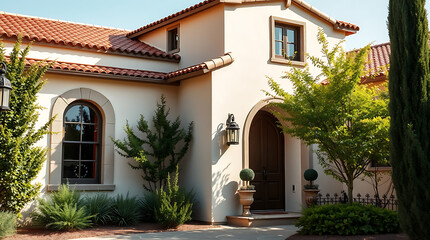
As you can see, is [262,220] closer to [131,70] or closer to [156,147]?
[156,147]

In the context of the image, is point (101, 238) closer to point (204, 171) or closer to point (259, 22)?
point (204, 171)

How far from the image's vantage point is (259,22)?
14.4 m

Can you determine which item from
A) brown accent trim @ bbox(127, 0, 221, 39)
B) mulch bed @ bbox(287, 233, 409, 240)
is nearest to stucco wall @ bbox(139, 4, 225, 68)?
brown accent trim @ bbox(127, 0, 221, 39)

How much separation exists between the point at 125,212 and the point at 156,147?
2002 millimetres

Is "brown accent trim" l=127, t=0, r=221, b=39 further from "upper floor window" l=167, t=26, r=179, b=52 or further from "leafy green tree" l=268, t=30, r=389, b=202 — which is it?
"leafy green tree" l=268, t=30, r=389, b=202

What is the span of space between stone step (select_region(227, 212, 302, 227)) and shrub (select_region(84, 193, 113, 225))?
3073 mm

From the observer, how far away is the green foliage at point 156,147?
1323 centimetres

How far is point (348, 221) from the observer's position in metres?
9.84

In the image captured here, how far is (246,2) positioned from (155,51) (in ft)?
10.6

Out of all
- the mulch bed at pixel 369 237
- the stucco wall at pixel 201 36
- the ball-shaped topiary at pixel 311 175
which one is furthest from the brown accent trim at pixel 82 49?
the mulch bed at pixel 369 237

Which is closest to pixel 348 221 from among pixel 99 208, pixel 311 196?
pixel 311 196

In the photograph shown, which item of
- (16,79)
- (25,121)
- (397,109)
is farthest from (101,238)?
(397,109)

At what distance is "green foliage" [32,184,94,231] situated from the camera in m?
11.3

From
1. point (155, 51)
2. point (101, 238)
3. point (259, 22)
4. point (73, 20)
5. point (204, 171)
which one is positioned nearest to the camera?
point (101, 238)
